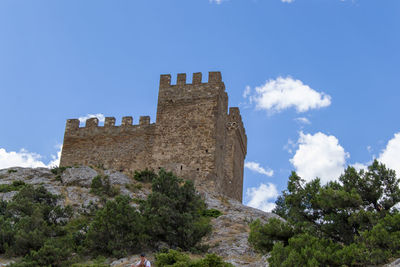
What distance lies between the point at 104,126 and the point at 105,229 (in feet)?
48.7

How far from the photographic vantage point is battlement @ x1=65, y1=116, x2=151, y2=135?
92.8 feet

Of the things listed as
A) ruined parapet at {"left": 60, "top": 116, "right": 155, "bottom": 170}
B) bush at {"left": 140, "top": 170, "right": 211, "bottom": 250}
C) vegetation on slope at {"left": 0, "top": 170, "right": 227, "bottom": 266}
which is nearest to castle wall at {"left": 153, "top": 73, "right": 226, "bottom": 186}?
ruined parapet at {"left": 60, "top": 116, "right": 155, "bottom": 170}

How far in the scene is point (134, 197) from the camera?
22.4 m

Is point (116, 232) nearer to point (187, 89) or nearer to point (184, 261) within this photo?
point (184, 261)

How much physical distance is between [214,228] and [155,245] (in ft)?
12.8

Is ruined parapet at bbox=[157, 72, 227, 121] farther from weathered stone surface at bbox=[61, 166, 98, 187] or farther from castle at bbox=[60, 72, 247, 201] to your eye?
weathered stone surface at bbox=[61, 166, 98, 187]

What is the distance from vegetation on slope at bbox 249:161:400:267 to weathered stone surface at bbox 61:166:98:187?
1280cm

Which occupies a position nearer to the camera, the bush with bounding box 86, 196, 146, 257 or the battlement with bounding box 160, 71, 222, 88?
the bush with bounding box 86, 196, 146, 257

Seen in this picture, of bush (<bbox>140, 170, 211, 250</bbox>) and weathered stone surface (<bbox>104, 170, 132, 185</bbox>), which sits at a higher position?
weathered stone surface (<bbox>104, 170, 132, 185</bbox>)

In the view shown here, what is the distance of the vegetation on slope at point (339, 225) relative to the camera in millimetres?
10461

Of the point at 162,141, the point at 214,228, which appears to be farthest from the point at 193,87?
the point at 214,228

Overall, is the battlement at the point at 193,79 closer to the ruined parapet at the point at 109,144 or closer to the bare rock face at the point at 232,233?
the ruined parapet at the point at 109,144

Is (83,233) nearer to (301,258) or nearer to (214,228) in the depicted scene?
(214,228)

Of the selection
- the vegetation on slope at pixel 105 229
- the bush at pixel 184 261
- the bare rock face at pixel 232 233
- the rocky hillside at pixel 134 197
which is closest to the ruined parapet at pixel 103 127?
the rocky hillside at pixel 134 197
